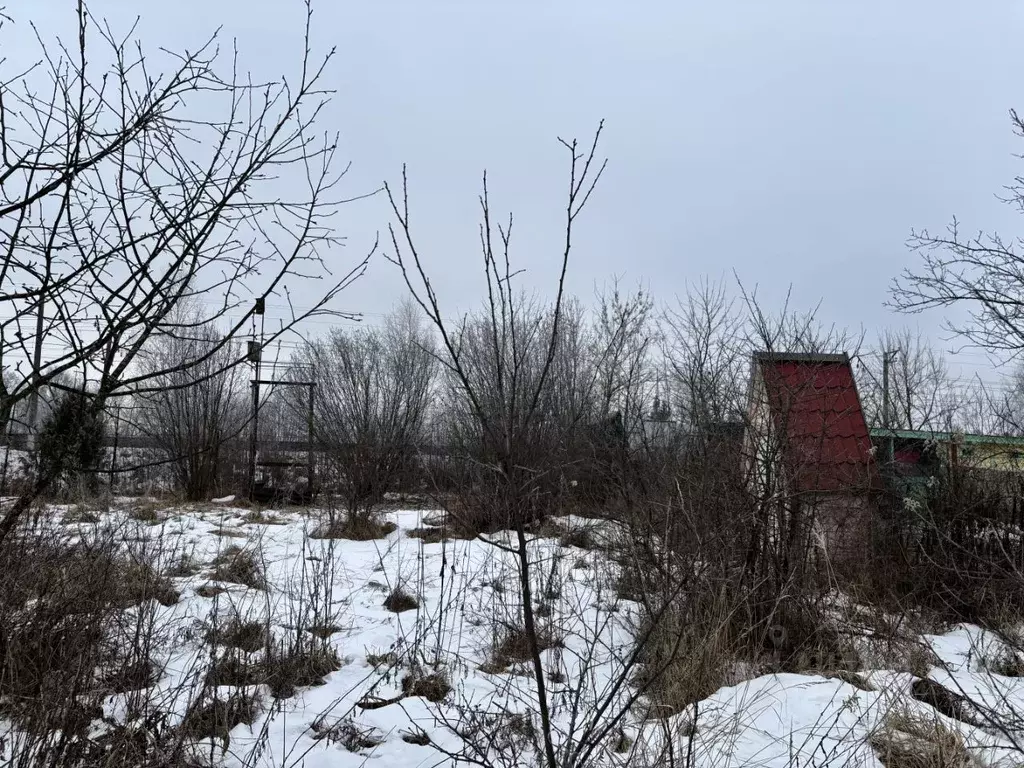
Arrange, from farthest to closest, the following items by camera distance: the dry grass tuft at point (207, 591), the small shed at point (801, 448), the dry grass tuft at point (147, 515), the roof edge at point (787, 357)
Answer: the dry grass tuft at point (147, 515) → the dry grass tuft at point (207, 591) → the roof edge at point (787, 357) → the small shed at point (801, 448)

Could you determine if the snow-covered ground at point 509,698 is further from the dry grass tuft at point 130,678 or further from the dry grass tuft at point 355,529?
the dry grass tuft at point 355,529

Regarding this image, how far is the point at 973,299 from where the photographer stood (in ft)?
28.8

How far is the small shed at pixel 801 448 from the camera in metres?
4.22

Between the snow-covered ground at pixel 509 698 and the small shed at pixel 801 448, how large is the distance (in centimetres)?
94

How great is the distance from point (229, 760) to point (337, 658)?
3.97 ft

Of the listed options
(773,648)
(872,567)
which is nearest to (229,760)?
(773,648)

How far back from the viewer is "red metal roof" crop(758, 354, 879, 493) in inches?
166

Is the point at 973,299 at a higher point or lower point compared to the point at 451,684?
higher

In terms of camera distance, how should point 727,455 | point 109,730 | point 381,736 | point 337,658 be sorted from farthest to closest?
point 727,455
point 337,658
point 381,736
point 109,730

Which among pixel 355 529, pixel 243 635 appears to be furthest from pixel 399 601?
pixel 355 529

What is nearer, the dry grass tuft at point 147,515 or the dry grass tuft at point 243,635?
the dry grass tuft at point 243,635

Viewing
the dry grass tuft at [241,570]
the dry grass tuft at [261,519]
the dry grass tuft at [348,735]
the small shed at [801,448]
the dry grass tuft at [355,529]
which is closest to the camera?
the dry grass tuft at [348,735]

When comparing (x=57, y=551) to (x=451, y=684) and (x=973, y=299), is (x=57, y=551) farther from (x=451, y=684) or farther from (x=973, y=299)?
(x=973, y=299)

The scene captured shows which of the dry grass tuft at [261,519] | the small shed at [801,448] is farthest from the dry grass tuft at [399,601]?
the dry grass tuft at [261,519]
